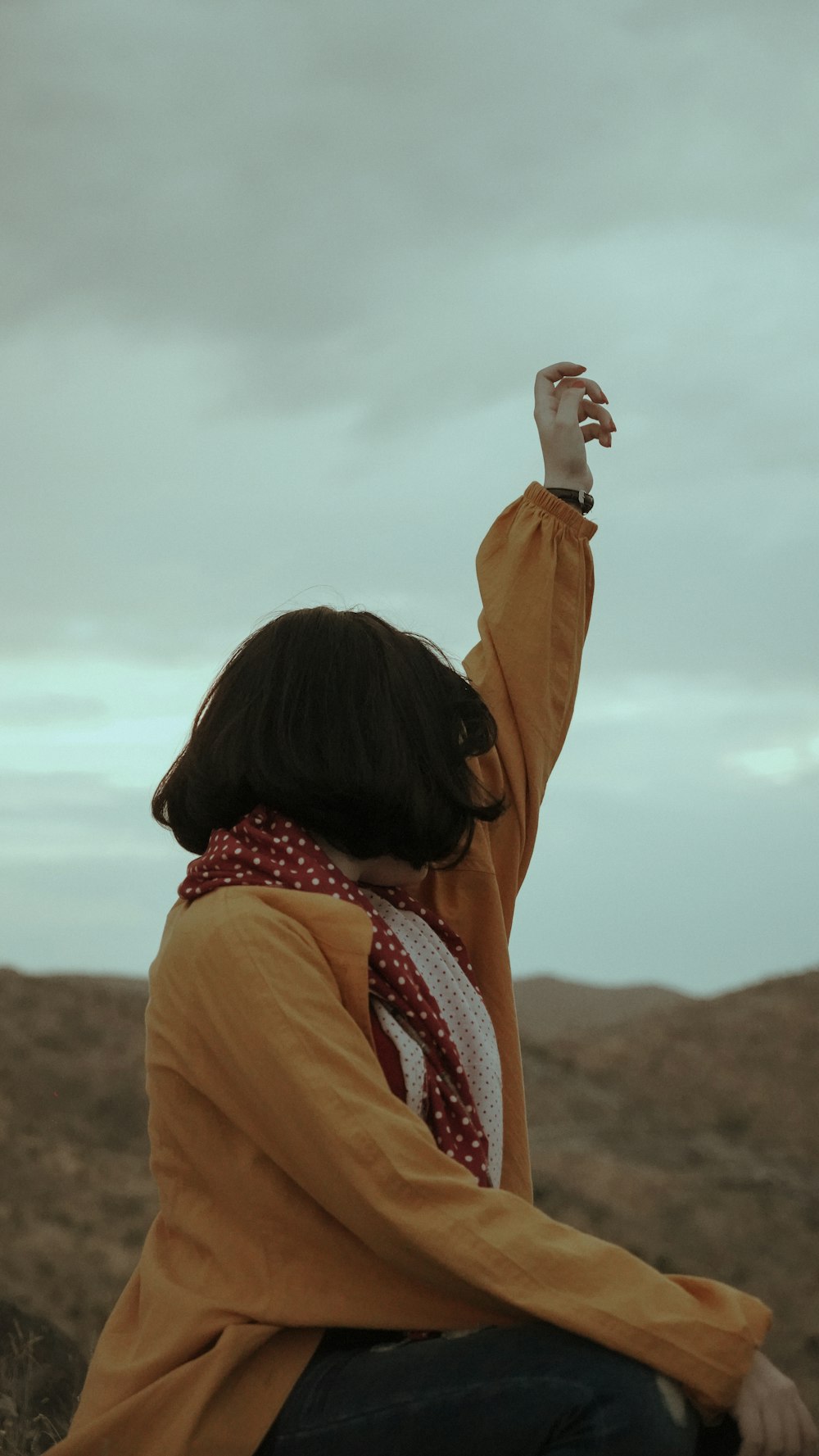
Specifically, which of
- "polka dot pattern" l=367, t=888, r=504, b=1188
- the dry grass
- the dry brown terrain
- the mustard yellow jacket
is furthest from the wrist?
the dry brown terrain

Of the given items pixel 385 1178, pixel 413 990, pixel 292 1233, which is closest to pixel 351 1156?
pixel 385 1178

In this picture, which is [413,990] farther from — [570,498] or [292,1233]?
[570,498]

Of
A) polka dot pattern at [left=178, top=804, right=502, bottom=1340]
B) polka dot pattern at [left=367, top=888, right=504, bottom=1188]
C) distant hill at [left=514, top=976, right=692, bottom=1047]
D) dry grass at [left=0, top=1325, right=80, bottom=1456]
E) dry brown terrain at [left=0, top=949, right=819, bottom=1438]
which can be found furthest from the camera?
distant hill at [left=514, top=976, right=692, bottom=1047]

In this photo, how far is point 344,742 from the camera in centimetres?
191

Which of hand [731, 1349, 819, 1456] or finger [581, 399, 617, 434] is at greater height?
finger [581, 399, 617, 434]

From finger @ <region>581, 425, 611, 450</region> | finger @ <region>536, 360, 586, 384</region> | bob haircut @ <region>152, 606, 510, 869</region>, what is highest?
finger @ <region>536, 360, 586, 384</region>

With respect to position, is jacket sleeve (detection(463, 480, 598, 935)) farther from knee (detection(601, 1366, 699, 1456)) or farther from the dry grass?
the dry grass

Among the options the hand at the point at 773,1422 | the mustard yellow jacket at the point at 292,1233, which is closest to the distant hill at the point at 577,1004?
the mustard yellow jacket at the point at 292,1233

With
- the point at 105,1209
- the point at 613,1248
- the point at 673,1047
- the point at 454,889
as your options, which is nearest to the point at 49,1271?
the point at 105,1209

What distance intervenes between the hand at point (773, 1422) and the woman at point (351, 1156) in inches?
1.1

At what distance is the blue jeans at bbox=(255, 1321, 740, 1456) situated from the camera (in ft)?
4.92

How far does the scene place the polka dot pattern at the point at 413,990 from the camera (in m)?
1.83

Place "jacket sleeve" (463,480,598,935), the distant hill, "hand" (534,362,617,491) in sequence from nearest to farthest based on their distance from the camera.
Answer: "jacket sleeve" (463,480,598,935), "hand" (534,362,617,491), the distant hill

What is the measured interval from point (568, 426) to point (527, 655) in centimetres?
44
